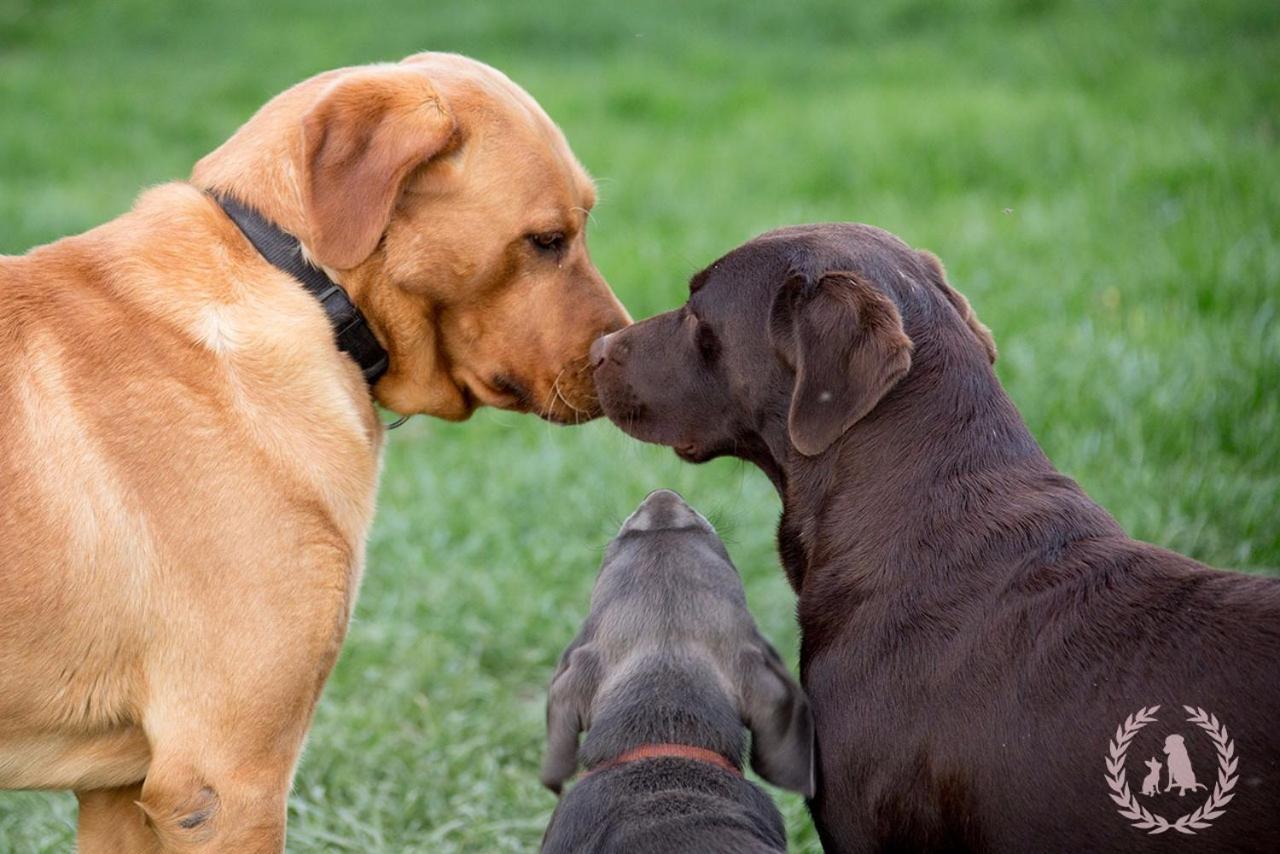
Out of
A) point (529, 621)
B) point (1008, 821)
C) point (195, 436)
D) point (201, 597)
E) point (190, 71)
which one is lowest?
point (190, 71)

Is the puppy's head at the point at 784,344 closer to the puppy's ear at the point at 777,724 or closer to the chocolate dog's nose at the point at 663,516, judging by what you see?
the chocolate dog's nose at the point at 663,516

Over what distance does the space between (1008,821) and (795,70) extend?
11.0 metres

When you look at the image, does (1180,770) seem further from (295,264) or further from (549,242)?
(295,264)

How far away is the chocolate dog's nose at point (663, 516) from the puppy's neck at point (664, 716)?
46cm

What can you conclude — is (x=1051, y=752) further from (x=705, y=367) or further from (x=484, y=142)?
(x=484, y=142)

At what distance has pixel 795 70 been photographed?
528 inches

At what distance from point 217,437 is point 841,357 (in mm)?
1474

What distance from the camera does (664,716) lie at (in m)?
3.45

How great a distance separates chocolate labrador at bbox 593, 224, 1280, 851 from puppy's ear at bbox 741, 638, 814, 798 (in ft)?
0.26

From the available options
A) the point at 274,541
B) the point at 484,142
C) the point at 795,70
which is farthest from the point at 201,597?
the point at 795,70

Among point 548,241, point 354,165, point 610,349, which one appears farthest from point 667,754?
point 354,165

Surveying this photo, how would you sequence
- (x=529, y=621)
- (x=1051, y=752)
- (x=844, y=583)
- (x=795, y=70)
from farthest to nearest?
(x=795, y=70) < (x=529, y=621) < (x=844, y=583) < (x=1051, y=752)

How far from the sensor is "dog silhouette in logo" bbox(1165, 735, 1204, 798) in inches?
120

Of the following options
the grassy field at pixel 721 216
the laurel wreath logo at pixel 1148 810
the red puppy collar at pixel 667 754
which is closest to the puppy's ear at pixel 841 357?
the red puppy collar at pixel 667 754
